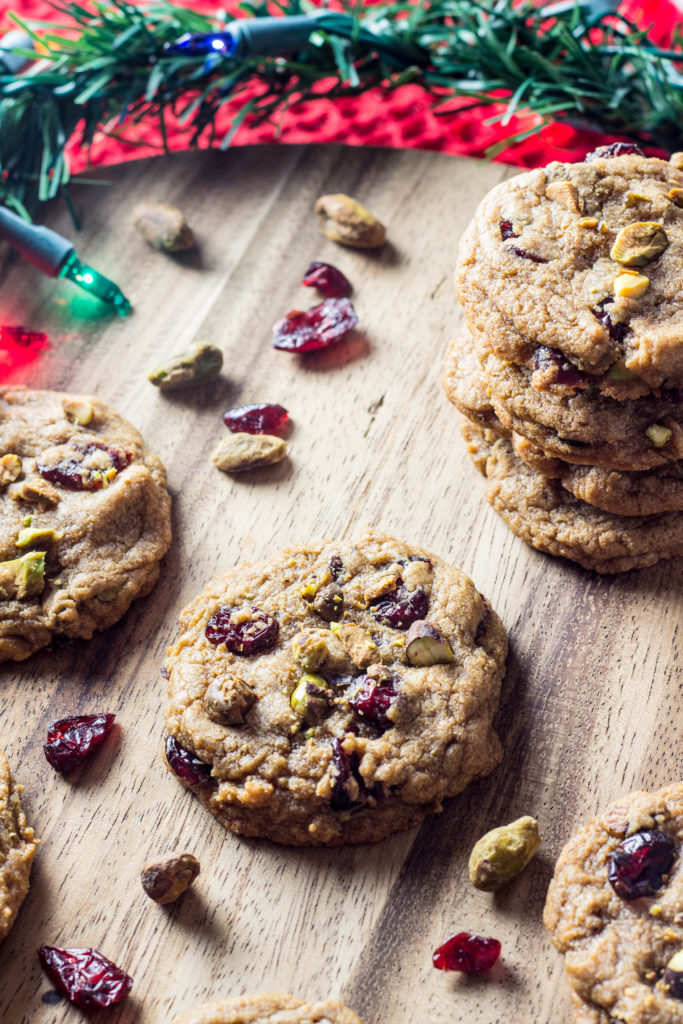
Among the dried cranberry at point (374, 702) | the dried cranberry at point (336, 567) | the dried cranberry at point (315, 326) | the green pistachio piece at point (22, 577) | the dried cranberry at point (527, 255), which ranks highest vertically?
the dried cranberry at point (527, 255)

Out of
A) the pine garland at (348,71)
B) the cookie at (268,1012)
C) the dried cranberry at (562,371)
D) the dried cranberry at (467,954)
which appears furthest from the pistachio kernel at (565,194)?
the cookie at (268,1012)

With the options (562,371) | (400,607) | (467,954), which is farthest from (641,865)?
(562,371)

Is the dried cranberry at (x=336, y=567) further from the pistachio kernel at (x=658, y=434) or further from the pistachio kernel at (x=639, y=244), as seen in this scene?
the pistachio kernel at (x=639, y=244)

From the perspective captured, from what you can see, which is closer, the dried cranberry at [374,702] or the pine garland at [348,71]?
the dried cranberry at [374,702]

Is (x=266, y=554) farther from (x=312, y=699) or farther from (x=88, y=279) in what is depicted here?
(x=88, y=279)

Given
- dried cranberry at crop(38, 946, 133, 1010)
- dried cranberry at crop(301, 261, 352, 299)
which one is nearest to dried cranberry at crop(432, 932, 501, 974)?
dried cranberry at crop(38, 946, 133, 1010)

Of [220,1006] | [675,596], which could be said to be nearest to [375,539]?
[675,596]
